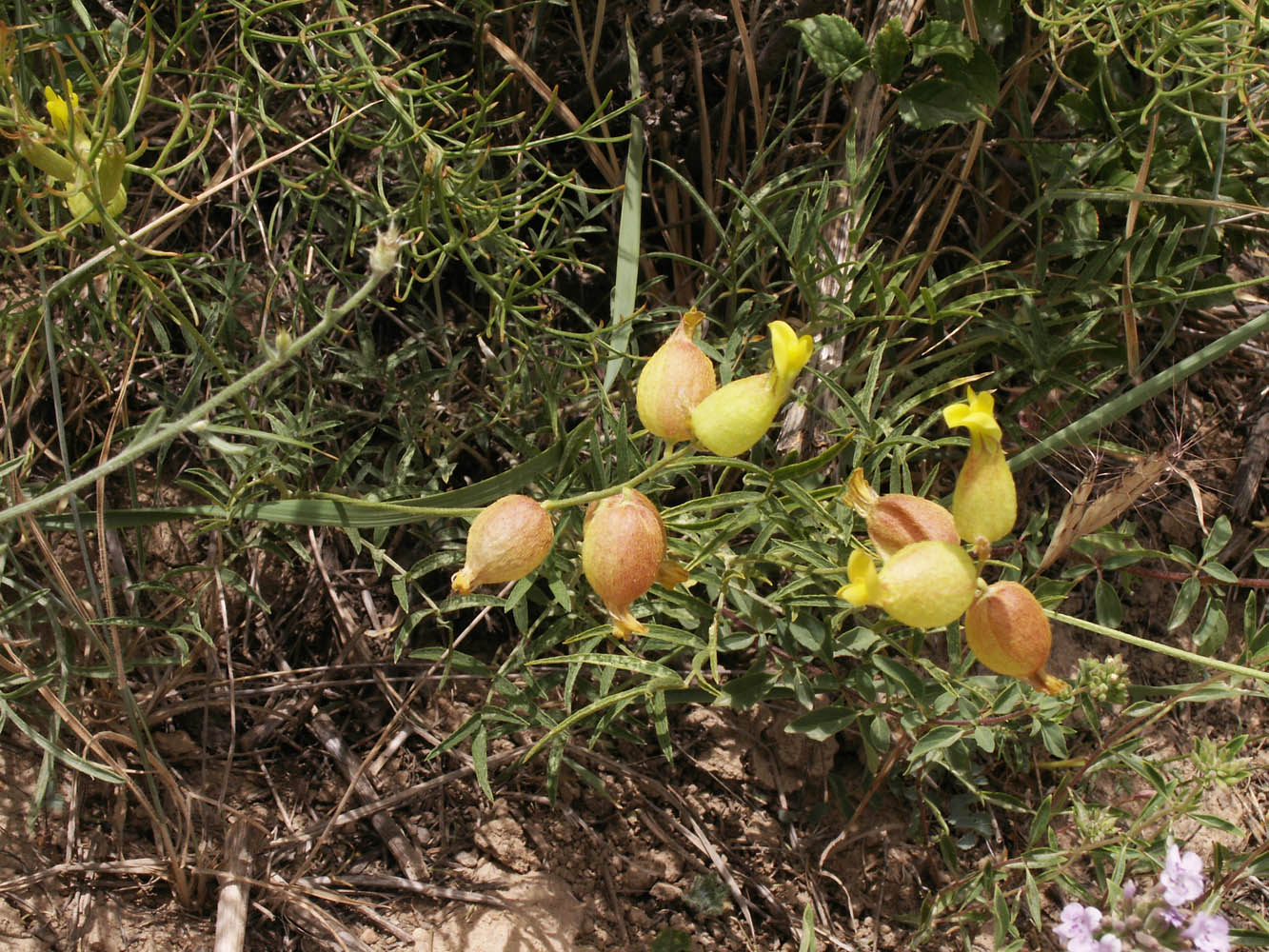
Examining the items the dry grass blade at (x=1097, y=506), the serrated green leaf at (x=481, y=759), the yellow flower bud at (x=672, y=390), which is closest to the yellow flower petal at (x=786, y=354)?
the yellow flower bud at (x=672, y=390)

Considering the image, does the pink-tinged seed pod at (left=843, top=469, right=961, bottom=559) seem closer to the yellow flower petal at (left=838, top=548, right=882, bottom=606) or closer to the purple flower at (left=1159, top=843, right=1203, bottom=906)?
the yellow flower petal at (left=838, top=548, right=882, bottom=606)

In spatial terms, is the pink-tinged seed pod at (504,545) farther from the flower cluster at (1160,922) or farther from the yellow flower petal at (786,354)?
the flower cluster at (1160,922)

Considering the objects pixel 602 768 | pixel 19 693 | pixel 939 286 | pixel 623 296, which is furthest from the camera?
pixel 602 768

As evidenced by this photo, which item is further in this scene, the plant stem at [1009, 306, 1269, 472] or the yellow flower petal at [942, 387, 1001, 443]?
the plant stem at [1009, 306, 1269, 472]

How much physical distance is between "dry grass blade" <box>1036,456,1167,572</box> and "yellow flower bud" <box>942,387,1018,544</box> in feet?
1.67

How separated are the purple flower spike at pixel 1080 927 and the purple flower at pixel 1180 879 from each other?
0.12m

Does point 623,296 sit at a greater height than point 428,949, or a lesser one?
greater

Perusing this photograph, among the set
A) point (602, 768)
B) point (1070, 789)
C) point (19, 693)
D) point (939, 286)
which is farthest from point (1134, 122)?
point (19, 693)

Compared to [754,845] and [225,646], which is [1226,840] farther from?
[225,646]

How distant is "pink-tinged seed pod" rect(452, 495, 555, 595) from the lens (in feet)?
5.02

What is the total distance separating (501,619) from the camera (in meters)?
2.43

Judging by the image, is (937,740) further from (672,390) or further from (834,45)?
(834,45)

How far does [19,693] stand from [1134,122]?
2.51m

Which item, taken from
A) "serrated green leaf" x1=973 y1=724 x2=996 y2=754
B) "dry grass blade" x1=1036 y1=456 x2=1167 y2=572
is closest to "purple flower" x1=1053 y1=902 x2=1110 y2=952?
"serrated green leaf" x1=973 y1=724 x2=996 y2=754
